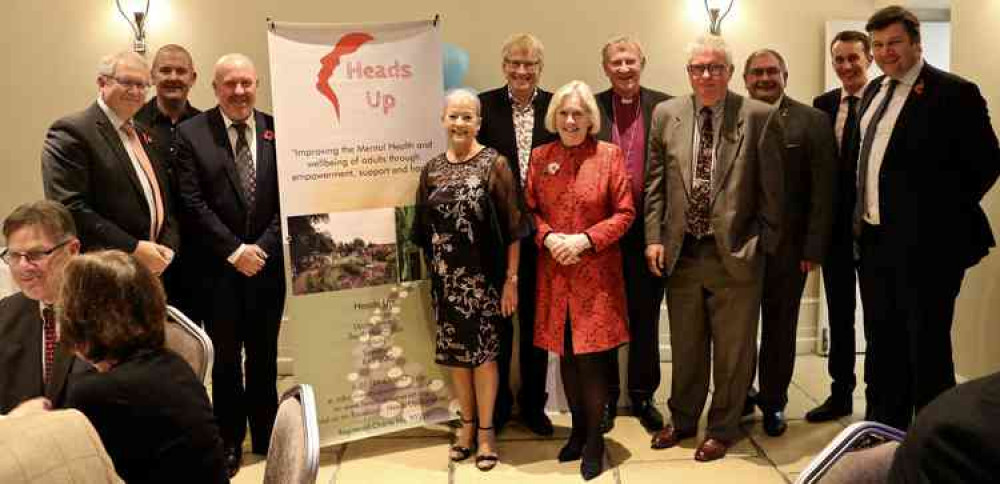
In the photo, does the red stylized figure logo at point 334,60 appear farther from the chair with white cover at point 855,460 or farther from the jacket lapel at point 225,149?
the chair with white cover at point 855,460

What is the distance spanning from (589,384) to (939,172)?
4.92ft

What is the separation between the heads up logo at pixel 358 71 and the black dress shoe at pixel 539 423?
144 centimetres

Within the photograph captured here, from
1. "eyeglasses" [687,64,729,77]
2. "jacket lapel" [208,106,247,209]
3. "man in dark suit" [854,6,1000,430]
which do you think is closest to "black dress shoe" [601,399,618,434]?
"man in dark suit" [854,6,1000,430]

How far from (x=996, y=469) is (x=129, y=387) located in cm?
147

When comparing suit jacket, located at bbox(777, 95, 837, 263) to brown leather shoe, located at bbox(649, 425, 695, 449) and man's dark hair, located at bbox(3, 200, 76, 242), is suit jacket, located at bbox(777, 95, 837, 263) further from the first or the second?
man's dark hair, located at bbox(3, 200, 76, 242)

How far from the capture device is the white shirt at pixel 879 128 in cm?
336

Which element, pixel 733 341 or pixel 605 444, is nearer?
pixel 733 341

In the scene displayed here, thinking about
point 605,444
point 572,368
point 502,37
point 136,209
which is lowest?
point 605,444

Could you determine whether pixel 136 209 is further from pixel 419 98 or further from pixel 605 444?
pixel 605 444

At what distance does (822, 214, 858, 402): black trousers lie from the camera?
12.8 feet

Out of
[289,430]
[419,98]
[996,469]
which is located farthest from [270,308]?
[996,469]

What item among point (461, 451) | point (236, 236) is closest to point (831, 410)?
point (461, 451)

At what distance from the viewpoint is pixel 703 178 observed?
3426 millimetres

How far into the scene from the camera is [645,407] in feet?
13.1
